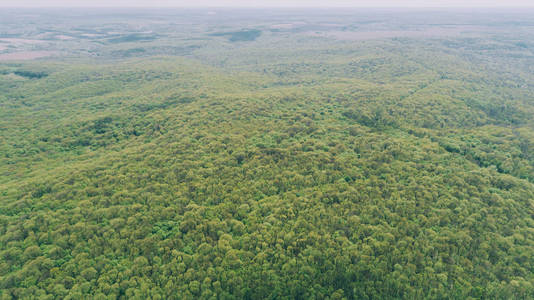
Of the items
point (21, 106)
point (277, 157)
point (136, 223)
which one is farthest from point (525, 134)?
point (21, 106)

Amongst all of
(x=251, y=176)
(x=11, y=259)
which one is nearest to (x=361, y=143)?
(x=251, y=176)

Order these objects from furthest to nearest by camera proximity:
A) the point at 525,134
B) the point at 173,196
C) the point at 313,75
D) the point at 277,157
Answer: the point at 313,75
the point at 525,134
the point at 277,157
the point at 173,196

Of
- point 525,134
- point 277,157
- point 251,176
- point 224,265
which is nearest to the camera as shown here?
point 224,265

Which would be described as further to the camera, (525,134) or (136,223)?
(525,134)

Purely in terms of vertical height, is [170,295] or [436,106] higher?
[436,106]

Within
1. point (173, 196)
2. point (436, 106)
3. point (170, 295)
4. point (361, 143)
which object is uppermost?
point (436, 106)

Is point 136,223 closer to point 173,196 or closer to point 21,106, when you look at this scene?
point 173,196

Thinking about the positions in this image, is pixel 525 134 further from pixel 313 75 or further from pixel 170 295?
pixel 313 75
